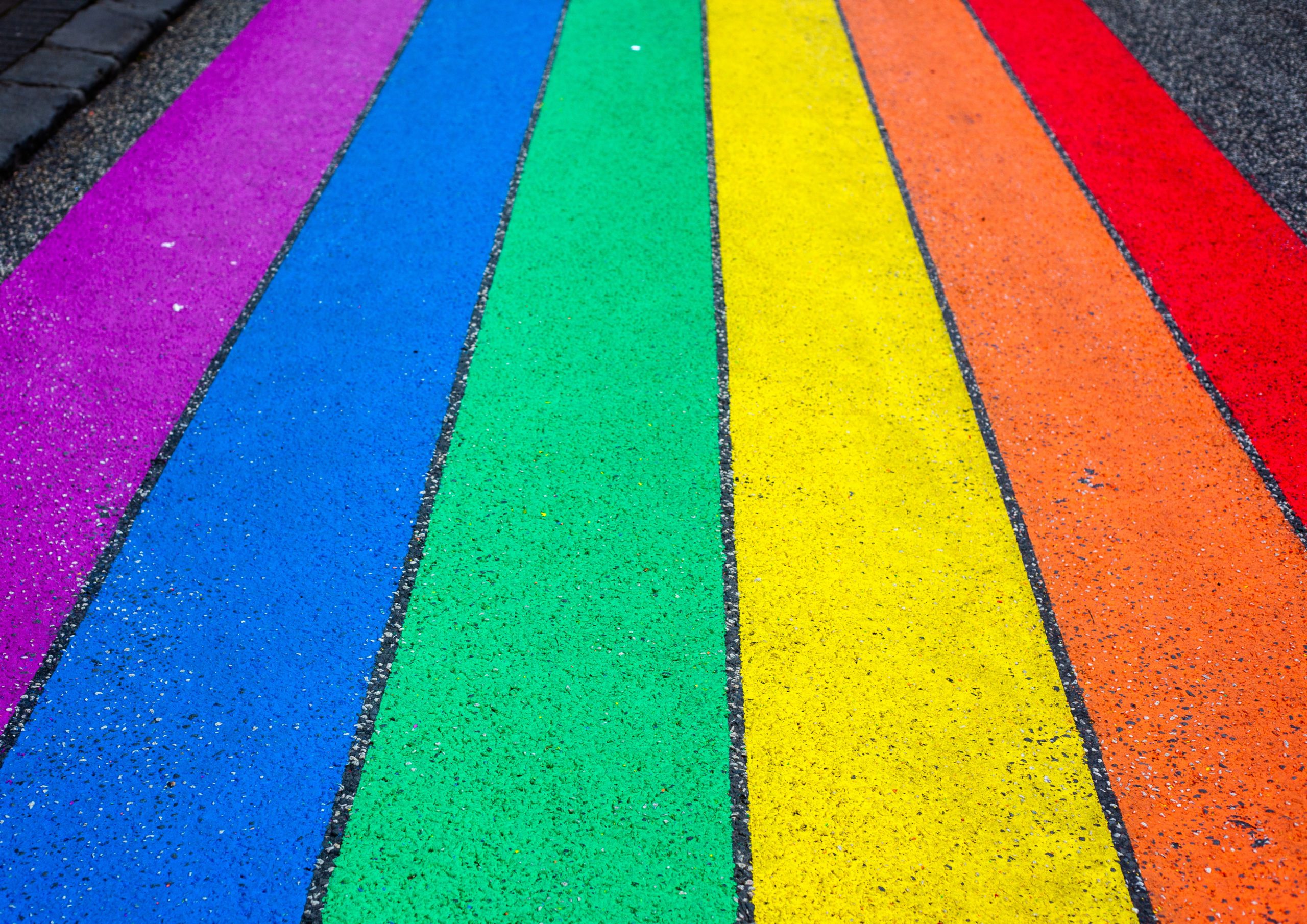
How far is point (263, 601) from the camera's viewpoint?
8.90ft

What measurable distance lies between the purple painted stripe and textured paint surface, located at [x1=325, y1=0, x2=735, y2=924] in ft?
3.39

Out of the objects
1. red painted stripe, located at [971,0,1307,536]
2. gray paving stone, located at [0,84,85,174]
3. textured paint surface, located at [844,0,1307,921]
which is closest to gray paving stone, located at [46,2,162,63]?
gray paving stone, located at [0,84,85,174]

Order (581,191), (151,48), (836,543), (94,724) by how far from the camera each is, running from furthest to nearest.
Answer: (151,48) → (581,191) → (836,543) → (94,724)

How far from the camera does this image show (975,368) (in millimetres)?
3502

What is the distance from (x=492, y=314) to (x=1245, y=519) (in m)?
2.77

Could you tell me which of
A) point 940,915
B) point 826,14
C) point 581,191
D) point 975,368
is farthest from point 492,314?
point 826,14

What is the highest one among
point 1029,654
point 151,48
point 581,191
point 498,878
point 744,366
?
point 151,48

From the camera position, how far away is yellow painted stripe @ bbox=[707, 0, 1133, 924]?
7.45 ft

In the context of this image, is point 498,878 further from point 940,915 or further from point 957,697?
point 957,697

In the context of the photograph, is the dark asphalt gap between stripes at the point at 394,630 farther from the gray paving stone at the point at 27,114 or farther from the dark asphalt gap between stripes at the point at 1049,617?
the gray paving stone at the point at 27,114

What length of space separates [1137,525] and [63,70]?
5.29 m

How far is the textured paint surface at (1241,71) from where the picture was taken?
4.56 m

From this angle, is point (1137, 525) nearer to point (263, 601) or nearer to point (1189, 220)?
point (1189, 220)

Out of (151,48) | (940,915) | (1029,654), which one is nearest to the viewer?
(940,915)
